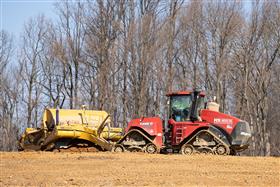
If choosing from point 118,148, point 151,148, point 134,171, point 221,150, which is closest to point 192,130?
point 221,150

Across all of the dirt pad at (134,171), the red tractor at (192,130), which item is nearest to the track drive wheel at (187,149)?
the red tractor at (192,130)

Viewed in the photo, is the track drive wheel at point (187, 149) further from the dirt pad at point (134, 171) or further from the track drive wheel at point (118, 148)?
the dirt pad at point (134, 171)

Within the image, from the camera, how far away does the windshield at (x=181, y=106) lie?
1998 centimetres

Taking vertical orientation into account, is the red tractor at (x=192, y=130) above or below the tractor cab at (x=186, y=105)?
below

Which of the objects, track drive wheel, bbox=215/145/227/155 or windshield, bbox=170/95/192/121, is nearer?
track drive wheel, bbox=215/145/227/155

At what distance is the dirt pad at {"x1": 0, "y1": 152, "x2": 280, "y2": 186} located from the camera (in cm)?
1108

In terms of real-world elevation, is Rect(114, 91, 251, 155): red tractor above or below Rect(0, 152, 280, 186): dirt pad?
above

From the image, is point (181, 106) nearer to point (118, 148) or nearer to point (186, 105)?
point (186, 105)

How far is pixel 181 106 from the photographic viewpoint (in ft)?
65.9

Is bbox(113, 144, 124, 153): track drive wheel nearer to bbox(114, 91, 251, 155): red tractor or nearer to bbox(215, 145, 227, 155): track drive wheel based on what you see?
bbox(114, 91, 251, 155): red tractor

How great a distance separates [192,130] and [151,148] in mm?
1807

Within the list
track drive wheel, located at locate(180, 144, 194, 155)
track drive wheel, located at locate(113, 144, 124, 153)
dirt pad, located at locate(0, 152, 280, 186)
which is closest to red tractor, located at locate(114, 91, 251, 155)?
track drive wheel, located at locate(180, 144, 194, 155)

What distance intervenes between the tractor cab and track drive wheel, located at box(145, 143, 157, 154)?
1.35 meters

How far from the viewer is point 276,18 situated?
3903cm
